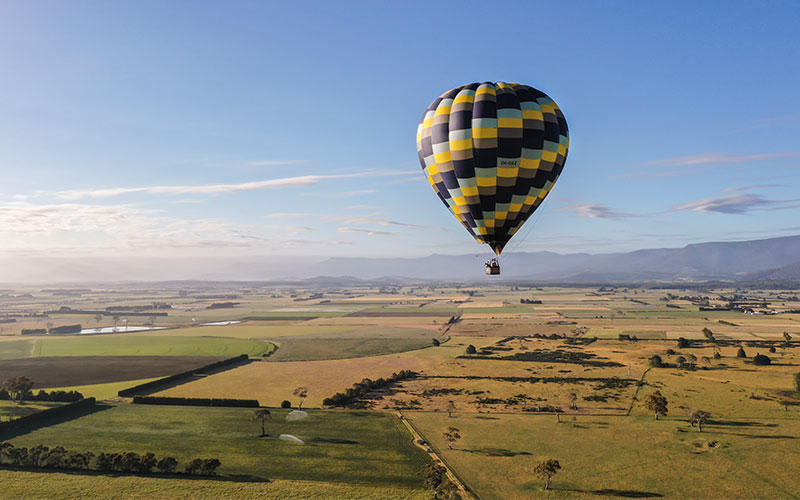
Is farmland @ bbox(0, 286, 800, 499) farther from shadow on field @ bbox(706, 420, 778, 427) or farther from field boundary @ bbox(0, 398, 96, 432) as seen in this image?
field boundary @ bbox(0, 398, 96, 432)

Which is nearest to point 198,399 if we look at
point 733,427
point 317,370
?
point 317,370

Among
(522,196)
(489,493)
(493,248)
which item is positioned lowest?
(489,493)

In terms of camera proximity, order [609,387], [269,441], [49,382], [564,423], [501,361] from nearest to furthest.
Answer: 1. [269,441]
2. [564,423]
3. [609,387]
4. [49,382]
5. [501,361]

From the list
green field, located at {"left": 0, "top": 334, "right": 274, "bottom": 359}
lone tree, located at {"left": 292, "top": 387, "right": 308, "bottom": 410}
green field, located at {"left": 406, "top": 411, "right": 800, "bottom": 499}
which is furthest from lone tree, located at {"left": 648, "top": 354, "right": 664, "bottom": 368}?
green field, located at {"left": 0, "top": 334, "right": 274, "bottom": 359}

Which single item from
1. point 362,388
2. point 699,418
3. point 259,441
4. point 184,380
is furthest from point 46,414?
point 699,418

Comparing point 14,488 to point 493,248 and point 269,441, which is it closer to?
point 269,441

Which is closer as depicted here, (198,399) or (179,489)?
(179,489)

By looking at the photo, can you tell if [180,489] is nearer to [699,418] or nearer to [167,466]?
[167,466]
